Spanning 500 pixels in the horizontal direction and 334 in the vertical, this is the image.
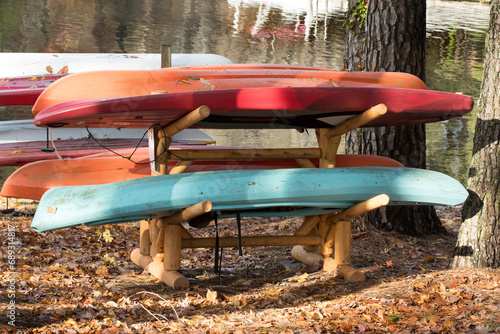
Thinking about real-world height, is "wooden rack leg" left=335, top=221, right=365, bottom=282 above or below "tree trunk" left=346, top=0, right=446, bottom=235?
below

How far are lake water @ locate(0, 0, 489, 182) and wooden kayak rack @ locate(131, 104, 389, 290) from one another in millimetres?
6593

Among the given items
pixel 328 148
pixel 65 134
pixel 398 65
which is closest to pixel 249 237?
pixel 328 148

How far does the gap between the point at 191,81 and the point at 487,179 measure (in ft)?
7.65

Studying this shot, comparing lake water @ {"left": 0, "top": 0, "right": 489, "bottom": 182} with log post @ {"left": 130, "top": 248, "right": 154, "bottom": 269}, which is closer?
log post @ {"left": 130, "top": 248, "right": 154, "bottom": 269}

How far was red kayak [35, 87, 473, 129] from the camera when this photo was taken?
3936 mm

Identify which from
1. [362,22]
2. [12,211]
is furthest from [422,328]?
[12,211]

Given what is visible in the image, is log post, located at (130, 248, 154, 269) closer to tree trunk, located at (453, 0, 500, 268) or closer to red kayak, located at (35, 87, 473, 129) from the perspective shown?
red kayak, located at (35, 87, 473, 129)

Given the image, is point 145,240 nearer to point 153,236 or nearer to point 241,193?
point 153,236

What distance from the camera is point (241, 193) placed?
151 inches

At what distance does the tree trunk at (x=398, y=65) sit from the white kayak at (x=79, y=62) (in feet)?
16.9

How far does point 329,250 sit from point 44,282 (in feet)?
6.94

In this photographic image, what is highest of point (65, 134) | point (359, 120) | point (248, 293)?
point (359, 120)

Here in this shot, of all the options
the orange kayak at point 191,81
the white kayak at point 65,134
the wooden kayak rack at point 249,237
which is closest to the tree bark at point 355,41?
the orange kayak at point 191,81

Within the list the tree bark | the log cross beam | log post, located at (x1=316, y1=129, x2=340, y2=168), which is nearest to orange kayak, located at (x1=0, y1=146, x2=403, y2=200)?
log post, located at (x1=316, y1=129, x2=340, y2=168)
